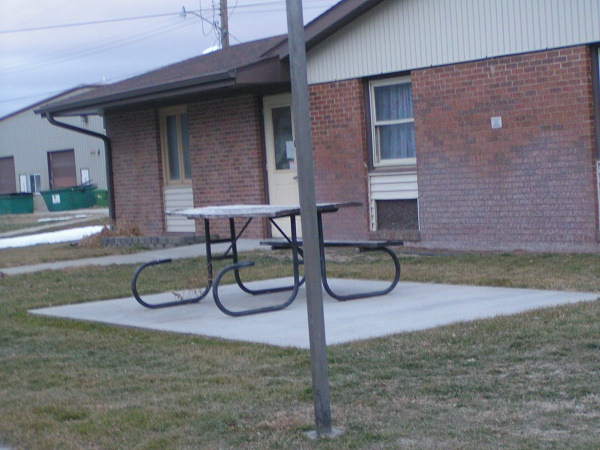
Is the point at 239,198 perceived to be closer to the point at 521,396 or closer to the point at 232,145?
the point at 232,145

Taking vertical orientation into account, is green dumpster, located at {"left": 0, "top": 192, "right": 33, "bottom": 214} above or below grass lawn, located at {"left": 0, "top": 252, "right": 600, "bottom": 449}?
above

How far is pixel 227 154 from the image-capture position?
17.6 m

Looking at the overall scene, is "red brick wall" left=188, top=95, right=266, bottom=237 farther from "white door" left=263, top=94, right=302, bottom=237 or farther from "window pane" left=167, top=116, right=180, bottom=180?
"window pane" left=167, top=116, right=180, bottom=180

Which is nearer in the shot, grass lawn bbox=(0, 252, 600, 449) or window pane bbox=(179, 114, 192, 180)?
grass lawn bbox=(0, 252, 600, 449)

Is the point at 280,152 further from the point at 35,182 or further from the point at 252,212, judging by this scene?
the point at 35,182

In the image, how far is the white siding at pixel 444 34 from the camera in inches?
493

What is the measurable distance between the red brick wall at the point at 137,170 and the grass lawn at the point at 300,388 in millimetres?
10623

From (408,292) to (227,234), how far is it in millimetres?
7733

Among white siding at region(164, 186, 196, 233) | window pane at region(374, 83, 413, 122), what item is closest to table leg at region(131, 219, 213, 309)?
window pane at region(374, 83, 413, 122)

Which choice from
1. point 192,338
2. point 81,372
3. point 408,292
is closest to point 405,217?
point 408,292

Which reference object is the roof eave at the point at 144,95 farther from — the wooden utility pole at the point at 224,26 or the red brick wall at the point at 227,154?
the wooden utility pole at the point at 224,26

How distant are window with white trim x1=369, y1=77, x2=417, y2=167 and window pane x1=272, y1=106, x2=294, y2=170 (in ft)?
6.51

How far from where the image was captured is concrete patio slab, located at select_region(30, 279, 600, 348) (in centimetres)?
804

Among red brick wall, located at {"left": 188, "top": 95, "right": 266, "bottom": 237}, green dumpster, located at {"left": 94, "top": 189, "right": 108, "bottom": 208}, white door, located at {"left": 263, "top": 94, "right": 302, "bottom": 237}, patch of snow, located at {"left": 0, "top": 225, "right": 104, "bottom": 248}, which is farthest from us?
green dumpster, located at {"left": 94, "top": 189, "right": 108, "bottom": 208}
